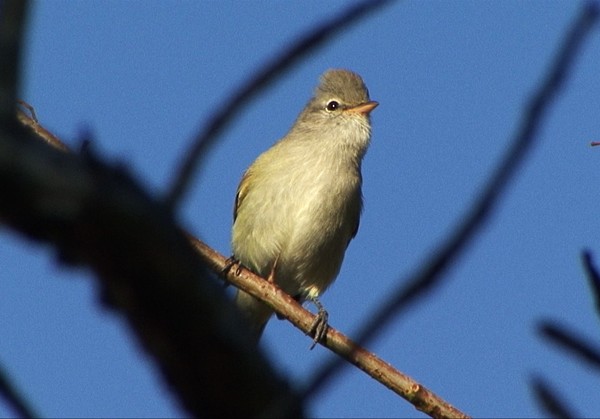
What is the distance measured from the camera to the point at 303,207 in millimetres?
9266

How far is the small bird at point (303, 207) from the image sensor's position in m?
9.20

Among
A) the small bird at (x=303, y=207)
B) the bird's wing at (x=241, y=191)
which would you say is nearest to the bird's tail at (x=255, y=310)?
the small bird at (x=303, y=207)

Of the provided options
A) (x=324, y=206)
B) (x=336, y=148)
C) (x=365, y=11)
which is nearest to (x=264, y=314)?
(x=324, y=206)

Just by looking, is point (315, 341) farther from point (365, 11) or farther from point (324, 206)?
point (365, 11)

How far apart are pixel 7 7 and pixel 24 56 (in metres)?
0.06

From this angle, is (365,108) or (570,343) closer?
(570,343)

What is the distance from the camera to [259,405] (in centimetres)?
98

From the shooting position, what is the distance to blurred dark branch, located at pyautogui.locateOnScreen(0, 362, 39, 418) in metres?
1.07

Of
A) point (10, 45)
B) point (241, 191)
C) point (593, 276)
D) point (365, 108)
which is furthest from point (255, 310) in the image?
point (10, 45)

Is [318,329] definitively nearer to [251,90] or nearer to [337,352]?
[337,352]

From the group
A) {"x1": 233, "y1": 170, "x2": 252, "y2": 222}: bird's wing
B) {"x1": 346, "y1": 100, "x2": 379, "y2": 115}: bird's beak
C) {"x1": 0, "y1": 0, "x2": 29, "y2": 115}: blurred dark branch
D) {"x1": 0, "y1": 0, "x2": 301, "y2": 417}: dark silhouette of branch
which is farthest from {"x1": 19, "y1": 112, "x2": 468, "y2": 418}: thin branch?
{"x1": 346, "y1": 100, "x2": 379, "y2": 115}: bird's beak

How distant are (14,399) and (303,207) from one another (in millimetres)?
8193

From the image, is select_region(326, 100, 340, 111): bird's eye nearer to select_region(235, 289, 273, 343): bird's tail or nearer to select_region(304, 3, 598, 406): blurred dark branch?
select_region(235, 289, 273, 343): bird's tail

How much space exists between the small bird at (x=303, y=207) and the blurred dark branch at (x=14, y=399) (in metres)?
7.48
